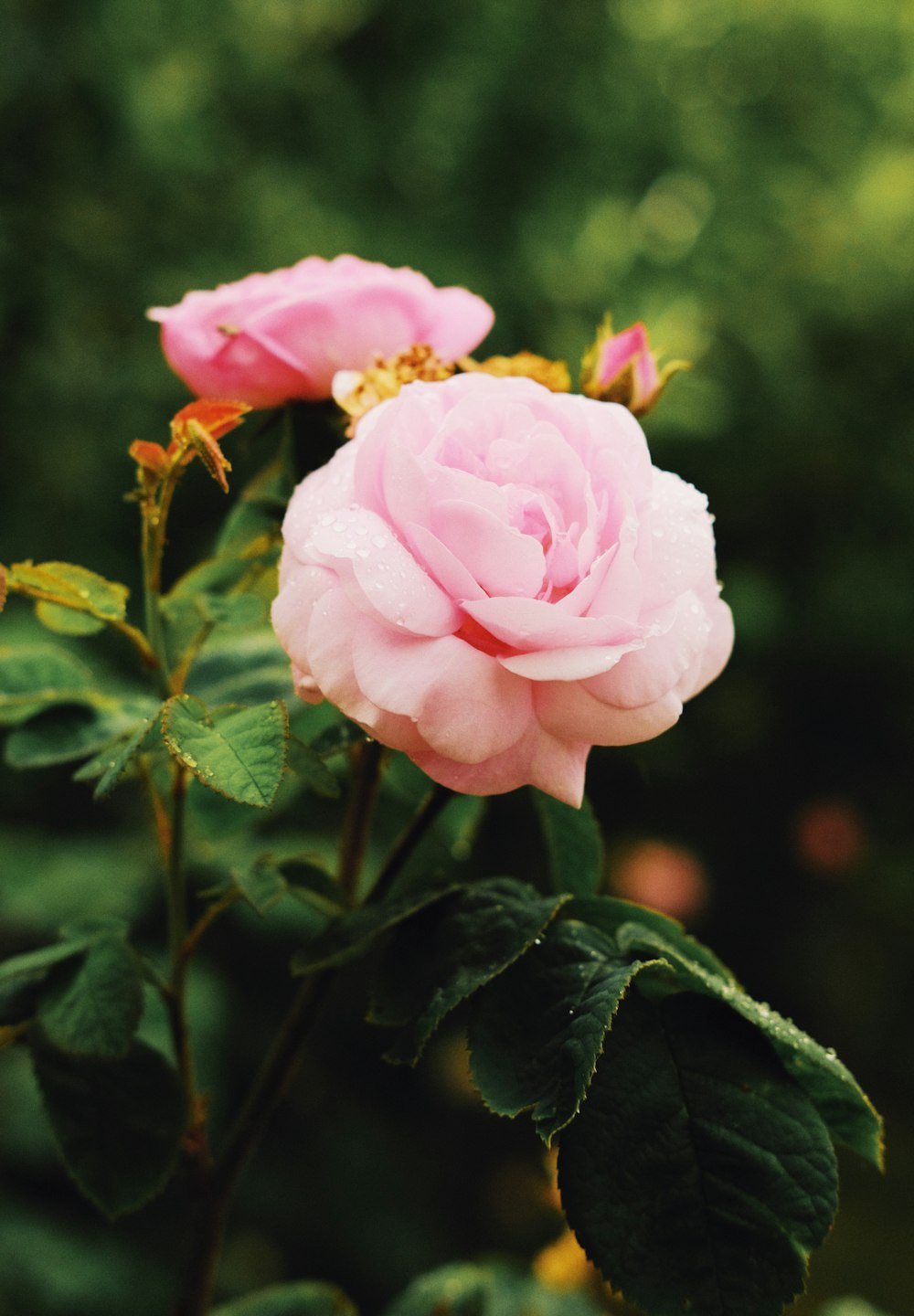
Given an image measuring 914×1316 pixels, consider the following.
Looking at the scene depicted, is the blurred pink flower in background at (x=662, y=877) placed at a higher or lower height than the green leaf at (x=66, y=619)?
lower

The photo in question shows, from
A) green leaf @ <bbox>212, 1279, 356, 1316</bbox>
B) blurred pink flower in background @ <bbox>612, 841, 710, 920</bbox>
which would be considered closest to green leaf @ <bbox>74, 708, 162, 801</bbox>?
green leaf @ <bbox>212, 1279, 356, 1316</bbox>

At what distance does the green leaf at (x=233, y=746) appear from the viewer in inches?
14.8

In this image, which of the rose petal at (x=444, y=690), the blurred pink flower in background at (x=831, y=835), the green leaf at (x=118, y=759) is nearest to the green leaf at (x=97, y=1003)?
the green leaf at (x=118, y=759)

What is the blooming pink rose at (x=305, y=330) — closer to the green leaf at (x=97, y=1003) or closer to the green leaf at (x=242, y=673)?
the green leaf at (x=242, y=673)

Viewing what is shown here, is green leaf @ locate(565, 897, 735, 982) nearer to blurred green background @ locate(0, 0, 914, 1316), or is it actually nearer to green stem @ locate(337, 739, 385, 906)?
green stem @ locate(337, 739, 385, 906)

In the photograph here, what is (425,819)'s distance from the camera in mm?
488

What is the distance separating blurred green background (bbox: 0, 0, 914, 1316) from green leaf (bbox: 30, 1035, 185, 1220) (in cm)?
103

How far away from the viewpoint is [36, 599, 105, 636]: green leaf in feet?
1.76

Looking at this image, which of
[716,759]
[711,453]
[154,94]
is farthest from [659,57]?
[716,759]

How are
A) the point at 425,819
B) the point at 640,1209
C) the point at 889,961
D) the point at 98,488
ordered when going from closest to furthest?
1. the point at 640,1209
2. the point at 425,819
3. the point at 98,488
4. the point at 889,961

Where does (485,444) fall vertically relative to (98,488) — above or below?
above

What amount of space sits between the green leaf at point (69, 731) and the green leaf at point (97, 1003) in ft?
0.30

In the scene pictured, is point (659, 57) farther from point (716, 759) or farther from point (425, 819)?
point (425, 819)

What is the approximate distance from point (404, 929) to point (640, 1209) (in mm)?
148
